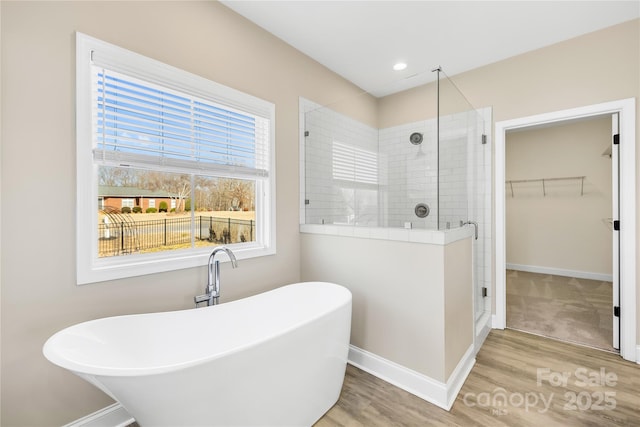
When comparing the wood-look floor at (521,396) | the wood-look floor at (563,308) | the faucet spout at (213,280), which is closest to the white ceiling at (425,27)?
the faucet spout at (213,280)

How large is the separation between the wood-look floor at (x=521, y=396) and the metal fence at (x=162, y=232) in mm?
1407

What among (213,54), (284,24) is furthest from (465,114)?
(213,54)

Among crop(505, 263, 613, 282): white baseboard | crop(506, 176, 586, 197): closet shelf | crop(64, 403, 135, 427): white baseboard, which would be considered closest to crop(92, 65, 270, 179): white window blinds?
crop(64, 403, 135, 427): white baseboard

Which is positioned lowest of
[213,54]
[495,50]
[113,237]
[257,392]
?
[257,392]

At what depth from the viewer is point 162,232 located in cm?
188

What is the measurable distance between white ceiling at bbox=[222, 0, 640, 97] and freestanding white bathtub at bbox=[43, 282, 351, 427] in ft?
6.86

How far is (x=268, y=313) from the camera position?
200cm

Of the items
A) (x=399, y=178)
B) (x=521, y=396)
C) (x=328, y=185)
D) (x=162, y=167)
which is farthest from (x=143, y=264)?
(x=521, y=396)

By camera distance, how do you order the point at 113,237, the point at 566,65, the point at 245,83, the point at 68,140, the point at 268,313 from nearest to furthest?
1. the point at 68,140
2. the point at 113,237
3. the point at 268,313
4. the point at 245,83
5. the point at 566,65

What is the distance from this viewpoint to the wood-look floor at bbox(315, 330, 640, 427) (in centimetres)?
161

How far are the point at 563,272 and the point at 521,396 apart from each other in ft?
13.1

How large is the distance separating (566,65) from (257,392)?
3460 mm

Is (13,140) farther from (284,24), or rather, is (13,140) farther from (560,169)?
(560,169)

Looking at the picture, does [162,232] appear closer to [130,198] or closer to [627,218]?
[130,198]
